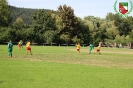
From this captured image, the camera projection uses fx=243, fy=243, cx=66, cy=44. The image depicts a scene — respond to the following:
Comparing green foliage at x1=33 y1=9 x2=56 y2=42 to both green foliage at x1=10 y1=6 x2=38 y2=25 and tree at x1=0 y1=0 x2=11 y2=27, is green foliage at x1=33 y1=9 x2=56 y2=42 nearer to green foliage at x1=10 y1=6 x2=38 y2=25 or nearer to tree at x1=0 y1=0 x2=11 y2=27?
tree at x1=0 y1=0 x2=11 y2=27

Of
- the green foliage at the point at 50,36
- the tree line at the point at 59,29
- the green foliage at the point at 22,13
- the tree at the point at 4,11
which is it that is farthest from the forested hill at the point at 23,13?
the green foliage at the point at 50,36

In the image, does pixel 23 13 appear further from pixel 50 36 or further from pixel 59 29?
pixel 50 36

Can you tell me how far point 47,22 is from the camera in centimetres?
8412

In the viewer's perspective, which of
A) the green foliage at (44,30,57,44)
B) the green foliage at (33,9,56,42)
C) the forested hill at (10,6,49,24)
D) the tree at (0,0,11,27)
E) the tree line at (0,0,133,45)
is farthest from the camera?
the forested hill at (10,6,49,24)

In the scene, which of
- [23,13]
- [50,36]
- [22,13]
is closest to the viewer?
[50,36]

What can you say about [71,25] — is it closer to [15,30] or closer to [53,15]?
[53,15]

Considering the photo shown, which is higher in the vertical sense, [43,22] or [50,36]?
[43,22]

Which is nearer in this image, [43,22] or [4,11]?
[4,11]

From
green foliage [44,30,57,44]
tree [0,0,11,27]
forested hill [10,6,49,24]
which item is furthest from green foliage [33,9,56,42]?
forested hill [10,6,49,24]

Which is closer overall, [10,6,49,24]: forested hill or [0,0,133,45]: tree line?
[0,0,133,45]: tree line

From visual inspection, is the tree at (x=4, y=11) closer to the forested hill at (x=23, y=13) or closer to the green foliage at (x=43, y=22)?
the green foliage at (x=43, y=22)

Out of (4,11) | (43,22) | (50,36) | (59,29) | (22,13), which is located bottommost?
(50,36)

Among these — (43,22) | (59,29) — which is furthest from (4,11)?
(59,29)

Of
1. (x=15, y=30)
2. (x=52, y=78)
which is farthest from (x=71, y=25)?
(x=52, y=78)
